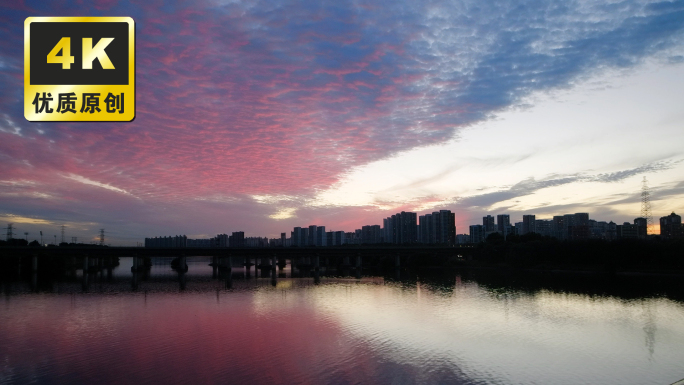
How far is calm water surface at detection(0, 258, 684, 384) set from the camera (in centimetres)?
3047

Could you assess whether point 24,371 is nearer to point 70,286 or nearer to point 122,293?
point 122,293

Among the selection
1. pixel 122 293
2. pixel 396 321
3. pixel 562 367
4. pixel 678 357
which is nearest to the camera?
pixel 562 367

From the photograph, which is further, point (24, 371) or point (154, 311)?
point (154, 311)

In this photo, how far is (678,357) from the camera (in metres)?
35.6

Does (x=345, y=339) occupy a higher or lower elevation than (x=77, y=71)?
lower

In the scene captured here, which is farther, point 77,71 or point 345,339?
point 345,339

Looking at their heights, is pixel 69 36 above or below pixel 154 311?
above

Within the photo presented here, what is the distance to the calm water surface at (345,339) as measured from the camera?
30.5 metres

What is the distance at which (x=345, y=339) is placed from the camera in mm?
40719

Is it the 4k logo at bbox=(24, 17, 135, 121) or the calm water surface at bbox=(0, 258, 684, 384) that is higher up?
the 4k logo at bbox=(24, 17, 135, 121)

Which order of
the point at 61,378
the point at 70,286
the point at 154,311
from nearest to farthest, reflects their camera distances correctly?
the point at 61,378
the point at 154,311
the point at 70,286

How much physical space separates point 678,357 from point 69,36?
49533mm

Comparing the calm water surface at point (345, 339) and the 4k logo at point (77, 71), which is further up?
the 4k logo at point (77, 71)

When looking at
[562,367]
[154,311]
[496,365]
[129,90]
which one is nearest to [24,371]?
[129,90]
